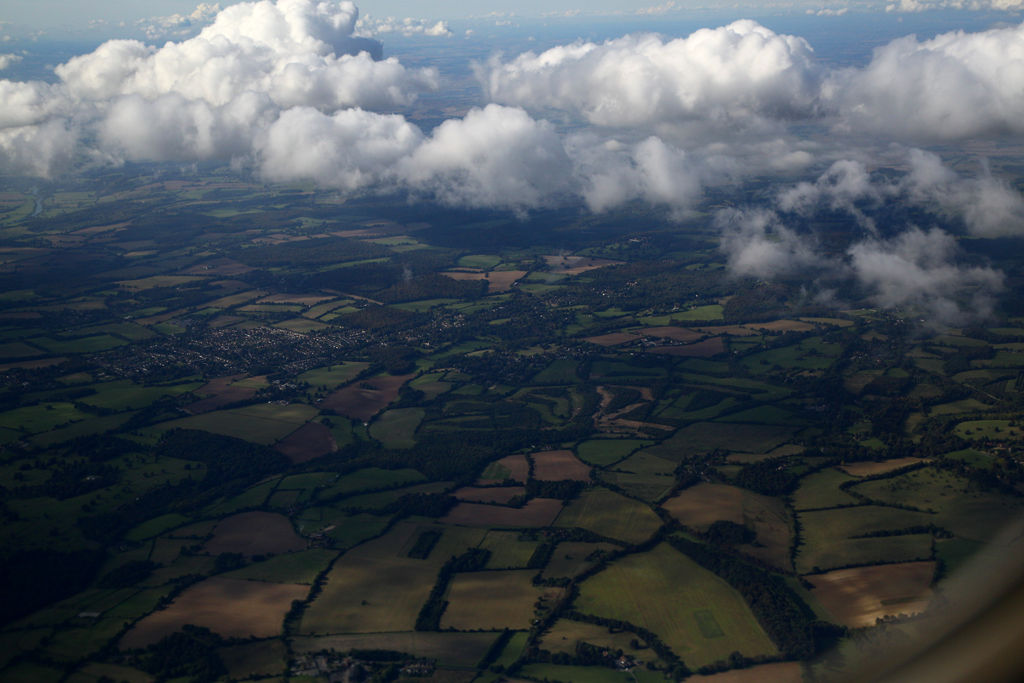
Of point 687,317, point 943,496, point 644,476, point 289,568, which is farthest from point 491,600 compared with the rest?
point 687,317

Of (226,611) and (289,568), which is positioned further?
(289,568)

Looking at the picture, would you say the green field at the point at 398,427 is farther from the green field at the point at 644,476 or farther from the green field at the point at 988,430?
the green field at the point at 988,430

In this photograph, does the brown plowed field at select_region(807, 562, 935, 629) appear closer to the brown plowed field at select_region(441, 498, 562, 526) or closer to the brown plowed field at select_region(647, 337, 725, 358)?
the brown plowed field at select_region(441, 498, 562, 526)

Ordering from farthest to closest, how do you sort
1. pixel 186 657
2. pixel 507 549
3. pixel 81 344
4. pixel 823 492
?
pixel 81 344
pixel 823 492
pixel 507 549
pixel 186 657

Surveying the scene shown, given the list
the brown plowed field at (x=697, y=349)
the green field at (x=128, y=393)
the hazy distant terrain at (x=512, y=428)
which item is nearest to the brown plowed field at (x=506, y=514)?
the hazy distant terrain at (x=512, y=428)

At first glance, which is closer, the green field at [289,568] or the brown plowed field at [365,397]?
the green field at [289,568]

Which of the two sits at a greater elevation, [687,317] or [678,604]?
[687,317]

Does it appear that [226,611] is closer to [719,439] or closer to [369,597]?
[369,597]
